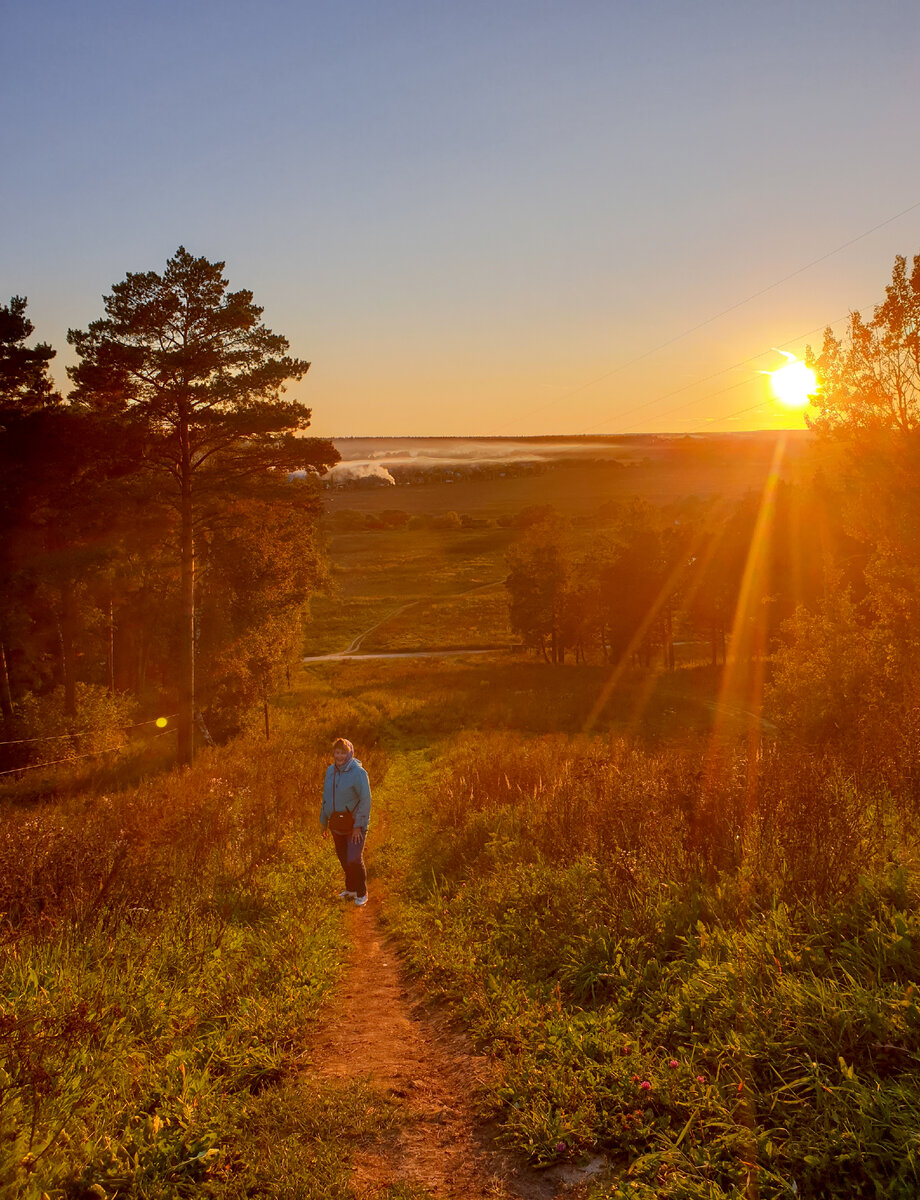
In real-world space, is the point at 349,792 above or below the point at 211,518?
below

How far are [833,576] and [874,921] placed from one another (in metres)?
18.6

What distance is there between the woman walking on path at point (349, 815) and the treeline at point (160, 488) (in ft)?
39.7

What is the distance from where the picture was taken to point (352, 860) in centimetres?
956

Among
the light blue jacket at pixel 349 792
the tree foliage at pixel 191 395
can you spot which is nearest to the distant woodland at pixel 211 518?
the tree foliage at pixel 191 395

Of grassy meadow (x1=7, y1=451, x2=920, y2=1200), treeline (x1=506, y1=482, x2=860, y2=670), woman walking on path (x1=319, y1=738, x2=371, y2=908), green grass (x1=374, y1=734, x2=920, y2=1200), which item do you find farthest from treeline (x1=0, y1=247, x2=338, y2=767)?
treeline (x1=506, y1=482, x2=860, y2=670)

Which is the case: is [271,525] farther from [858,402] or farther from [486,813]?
[858,402]

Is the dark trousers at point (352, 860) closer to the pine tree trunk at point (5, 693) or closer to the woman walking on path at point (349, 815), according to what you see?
the woman walking on path at point (349, 815)

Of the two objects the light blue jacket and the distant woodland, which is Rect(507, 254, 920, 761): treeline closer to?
the distant woodland

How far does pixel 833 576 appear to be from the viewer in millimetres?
21484

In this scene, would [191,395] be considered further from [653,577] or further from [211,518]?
[653,577]

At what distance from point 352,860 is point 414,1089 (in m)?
4.72

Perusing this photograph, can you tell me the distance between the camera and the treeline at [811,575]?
639 inches

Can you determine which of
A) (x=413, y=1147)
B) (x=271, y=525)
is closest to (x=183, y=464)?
(x=271, y=525)

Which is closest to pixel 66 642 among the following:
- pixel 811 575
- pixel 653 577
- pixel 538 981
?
pixel 538 981
